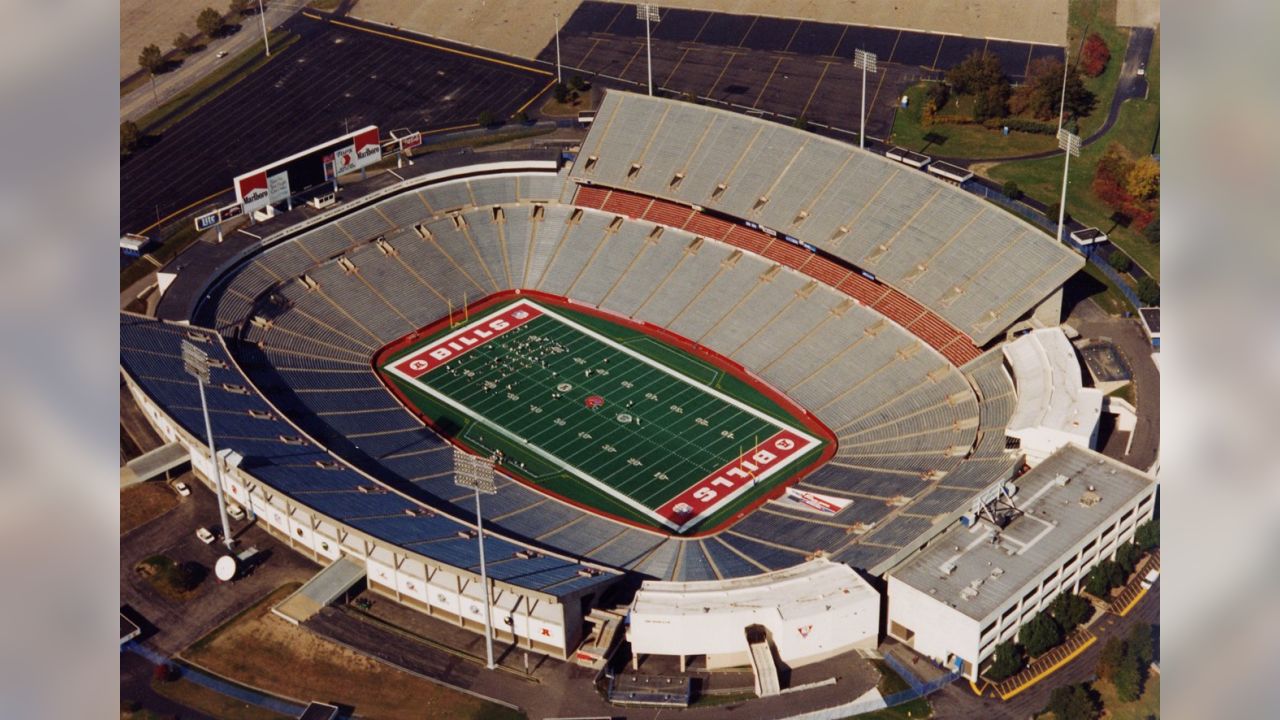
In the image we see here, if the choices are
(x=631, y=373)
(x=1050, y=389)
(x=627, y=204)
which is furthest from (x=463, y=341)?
(x=1050, y=389)

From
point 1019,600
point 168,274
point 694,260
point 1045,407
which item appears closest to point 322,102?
point 168,274

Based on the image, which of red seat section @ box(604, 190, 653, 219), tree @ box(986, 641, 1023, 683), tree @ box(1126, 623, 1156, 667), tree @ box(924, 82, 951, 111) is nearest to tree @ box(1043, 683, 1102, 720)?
tree @ box(986, 641, 1023, 683)

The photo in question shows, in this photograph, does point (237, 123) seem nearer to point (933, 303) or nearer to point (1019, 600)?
point (933, 303)

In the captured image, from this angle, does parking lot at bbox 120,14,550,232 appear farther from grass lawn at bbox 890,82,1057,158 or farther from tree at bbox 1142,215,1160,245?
tree at bbox 1142,215,1160,245

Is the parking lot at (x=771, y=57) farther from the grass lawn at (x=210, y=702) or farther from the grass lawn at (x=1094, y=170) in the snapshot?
the grass lawn at (x=210, y=702)

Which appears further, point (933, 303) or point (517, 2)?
point (517, 2)

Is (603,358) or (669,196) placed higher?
(669,196)
